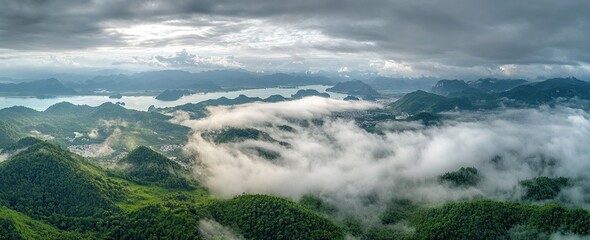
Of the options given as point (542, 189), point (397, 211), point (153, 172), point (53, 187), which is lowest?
point (397, 211)

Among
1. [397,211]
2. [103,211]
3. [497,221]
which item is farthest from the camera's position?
[397,211]

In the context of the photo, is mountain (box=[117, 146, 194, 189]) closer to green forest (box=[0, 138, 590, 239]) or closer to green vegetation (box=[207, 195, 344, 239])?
green forest (box=[0, 138, 590, 239])

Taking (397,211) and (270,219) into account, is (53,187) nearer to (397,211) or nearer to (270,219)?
(270,219)

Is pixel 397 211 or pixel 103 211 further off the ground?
pixel 103 211

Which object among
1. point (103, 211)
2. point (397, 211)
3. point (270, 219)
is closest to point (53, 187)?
point (103, 211)

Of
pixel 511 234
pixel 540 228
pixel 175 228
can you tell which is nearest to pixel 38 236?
pixel 175 228

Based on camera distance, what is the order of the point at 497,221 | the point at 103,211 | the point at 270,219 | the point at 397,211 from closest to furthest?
the point at 270,219
the point at 103,211
the point at 497,221
the point at 397,211

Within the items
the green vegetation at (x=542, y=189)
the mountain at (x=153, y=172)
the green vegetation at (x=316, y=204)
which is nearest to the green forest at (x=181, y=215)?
the green vegetation at (x=316, y=204)

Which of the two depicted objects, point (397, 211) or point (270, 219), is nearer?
point (270, 219)
